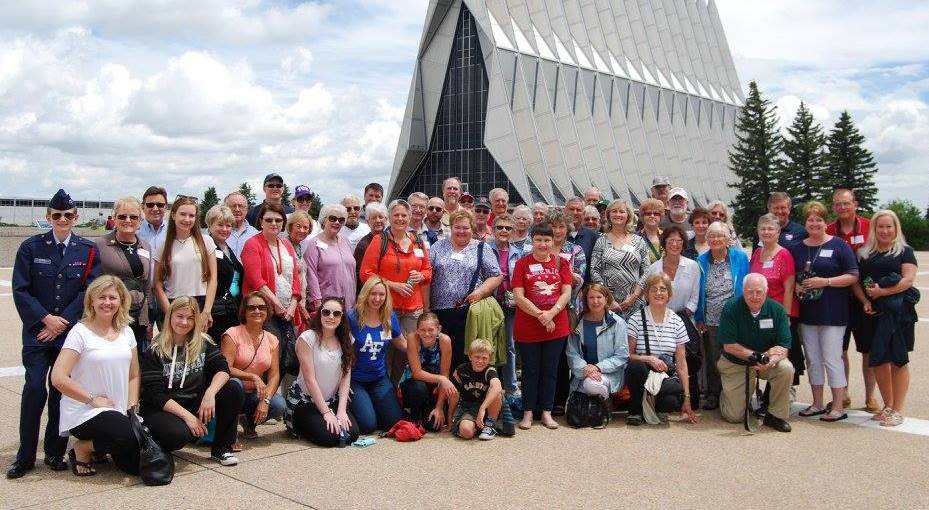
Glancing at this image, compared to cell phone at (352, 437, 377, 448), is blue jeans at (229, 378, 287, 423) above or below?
above

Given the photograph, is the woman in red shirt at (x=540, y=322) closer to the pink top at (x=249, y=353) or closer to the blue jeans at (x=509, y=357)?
the blue jeans at (x=509, y=357)

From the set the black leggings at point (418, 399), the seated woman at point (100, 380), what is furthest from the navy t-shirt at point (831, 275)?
the seated woman at point (100, 380)

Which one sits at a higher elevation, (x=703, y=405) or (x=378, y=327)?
(x=378, y=327)

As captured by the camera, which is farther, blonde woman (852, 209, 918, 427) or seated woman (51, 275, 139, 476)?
blonde woman (852, 209, 918, 427)

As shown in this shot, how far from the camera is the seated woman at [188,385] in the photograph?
17.0 ft

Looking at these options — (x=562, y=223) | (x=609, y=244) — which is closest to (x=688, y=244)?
(x=609, y=244)

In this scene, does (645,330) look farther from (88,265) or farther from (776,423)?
(88,265)

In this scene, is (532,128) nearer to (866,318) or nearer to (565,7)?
(565,7)

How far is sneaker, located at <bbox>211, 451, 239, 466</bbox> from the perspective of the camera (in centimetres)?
513

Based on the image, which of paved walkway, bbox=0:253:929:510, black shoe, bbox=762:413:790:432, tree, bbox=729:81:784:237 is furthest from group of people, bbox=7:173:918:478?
tree, bbox=729:81:784:237

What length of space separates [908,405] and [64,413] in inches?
283

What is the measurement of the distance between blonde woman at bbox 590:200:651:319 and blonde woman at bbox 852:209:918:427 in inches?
77.6

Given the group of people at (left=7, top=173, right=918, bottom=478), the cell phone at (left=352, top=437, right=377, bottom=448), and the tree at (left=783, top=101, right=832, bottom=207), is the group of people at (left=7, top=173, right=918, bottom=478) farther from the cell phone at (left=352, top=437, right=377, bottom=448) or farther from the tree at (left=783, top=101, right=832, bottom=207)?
the tree at (left=783, top=101, right=832, bottom=207)

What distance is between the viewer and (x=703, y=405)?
723 cm
